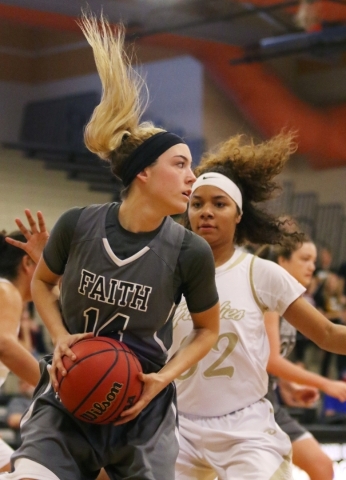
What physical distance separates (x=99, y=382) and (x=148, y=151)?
0.83 m

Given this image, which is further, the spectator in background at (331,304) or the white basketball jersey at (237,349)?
the spectator in background at (331,304)

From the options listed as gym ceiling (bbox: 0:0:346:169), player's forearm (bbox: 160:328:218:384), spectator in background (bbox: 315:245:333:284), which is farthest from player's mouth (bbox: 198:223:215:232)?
gym ceiling (bbox: 0:0:346:169)

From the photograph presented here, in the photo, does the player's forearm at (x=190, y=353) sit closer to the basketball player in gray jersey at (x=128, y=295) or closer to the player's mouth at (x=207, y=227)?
the basketball player in gray jersey at (x=128, y=295)

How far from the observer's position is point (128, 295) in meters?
2.90

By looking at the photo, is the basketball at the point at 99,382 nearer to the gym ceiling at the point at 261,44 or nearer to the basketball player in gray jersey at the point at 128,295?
the basketball player in gray jersey at the point at 128,295

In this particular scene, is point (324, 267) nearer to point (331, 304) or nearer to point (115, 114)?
point (331, 304)

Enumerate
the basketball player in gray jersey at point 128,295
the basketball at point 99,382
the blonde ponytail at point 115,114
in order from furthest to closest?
1. the blonde ponytail at point 115,114
2. the basketball player in gray jersey at point 128,295
3. the basketball at point 99,382

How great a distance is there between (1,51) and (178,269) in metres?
14.5

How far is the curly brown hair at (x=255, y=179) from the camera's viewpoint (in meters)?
3.94

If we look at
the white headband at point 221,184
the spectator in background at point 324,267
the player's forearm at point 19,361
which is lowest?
the spectator in background at point 324,267

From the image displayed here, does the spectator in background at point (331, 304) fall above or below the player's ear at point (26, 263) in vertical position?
below

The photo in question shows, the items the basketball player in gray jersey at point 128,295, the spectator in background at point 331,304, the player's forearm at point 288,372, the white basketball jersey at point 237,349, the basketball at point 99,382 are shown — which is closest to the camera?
the basketball at point 99,382

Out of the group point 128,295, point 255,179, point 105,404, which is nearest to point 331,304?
point 255,179

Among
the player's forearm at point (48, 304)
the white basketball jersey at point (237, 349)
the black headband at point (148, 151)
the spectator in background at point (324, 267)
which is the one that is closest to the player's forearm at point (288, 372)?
the white basketball jersey at point (237, 349)
